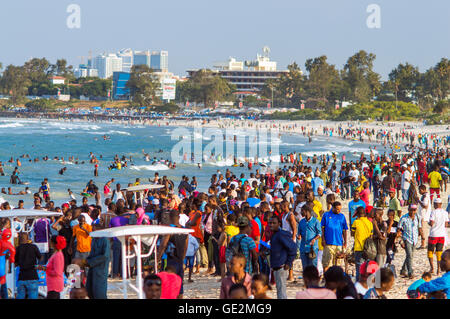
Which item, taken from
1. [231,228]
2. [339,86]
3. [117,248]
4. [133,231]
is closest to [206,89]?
[339,86]

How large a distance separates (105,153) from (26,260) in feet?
185

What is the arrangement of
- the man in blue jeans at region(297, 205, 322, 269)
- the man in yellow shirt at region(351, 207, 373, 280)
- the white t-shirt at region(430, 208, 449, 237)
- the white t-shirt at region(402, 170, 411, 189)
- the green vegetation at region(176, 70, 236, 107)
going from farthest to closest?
the green vegetation at region(176, 70, 236, 107), the white t-shirt at region(402, 170, 411, 189), the white t-shirt at region(430, 208, 449, 237), the man in blue jeans at region(297, 205, 322, 269), the man in yellow shirt at region(351, 207, 373, 280)

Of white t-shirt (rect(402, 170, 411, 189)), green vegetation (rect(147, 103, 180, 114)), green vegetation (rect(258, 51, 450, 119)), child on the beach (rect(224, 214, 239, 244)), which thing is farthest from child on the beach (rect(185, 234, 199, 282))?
green vegetation (rect(147, 103, 180, 114))

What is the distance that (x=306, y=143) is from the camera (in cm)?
7056

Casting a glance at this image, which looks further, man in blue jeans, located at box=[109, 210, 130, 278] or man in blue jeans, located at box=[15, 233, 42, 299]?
man in blue jeans, located at box=[109, 210, 130, 278]

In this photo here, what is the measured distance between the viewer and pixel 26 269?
290 inches

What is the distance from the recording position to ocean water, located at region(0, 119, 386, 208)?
119ft

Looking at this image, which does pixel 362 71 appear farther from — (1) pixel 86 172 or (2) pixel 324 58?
(1) pixel 86 172

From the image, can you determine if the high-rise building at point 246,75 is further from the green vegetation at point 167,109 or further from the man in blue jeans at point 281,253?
the man in blue jeans at point 281,253

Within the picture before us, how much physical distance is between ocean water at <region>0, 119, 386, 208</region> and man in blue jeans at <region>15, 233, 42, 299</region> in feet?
61.4

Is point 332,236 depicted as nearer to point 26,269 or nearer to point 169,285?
point 169,285

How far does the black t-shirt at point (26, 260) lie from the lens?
7.36 meters

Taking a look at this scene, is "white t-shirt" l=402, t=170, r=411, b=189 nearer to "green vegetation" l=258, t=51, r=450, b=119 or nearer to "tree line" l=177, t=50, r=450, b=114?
"green vegetation" l=258, t=51, r=450, b=119
